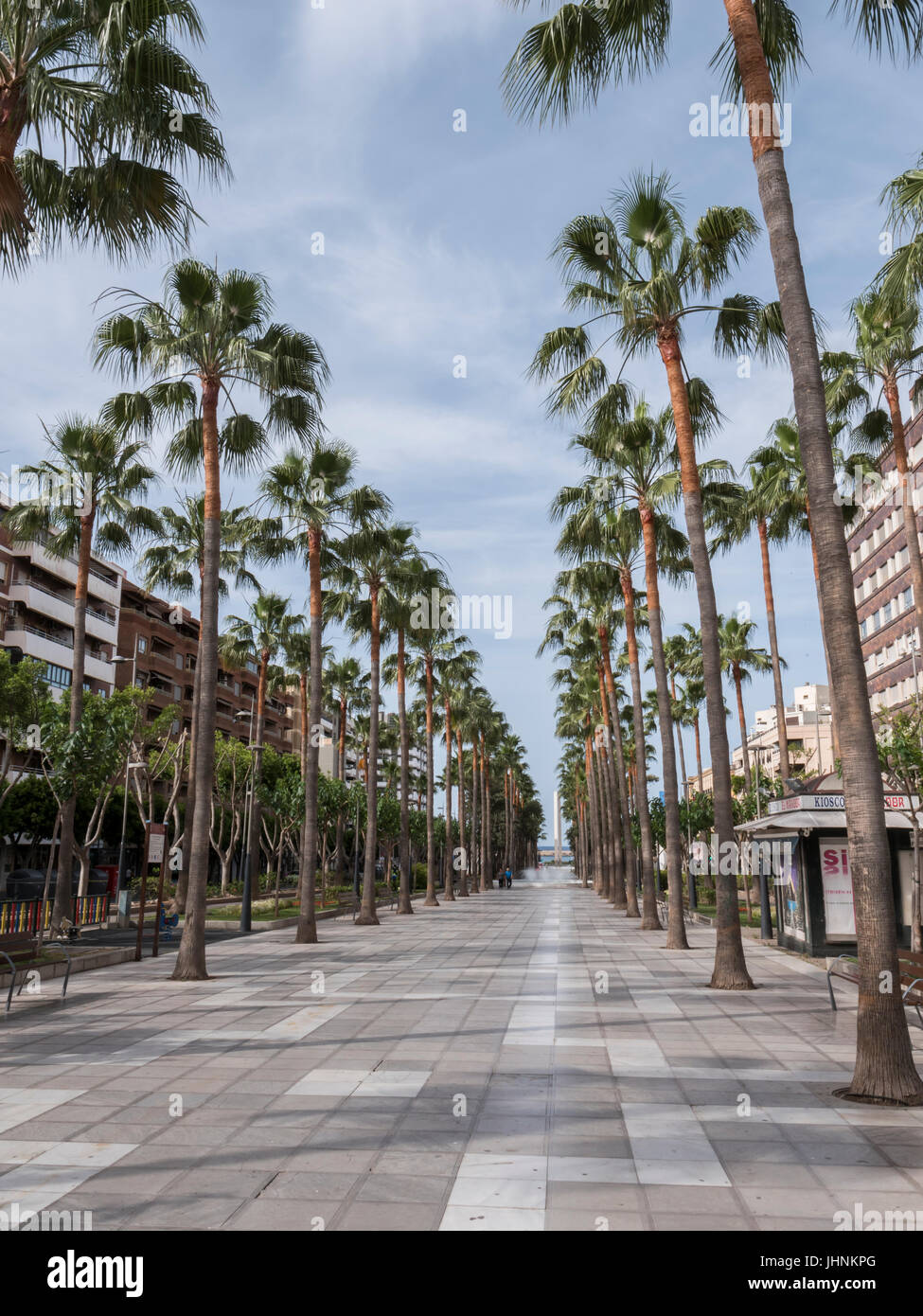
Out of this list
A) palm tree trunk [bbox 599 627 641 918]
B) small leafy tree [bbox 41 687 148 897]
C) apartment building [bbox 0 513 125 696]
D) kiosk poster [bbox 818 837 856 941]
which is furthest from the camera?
apartment building [bbox 0 513 125 696]

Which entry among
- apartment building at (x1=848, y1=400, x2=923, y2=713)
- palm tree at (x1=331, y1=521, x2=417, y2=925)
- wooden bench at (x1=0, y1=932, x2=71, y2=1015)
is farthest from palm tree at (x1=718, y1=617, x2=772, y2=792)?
wooden bench at (x1=0, y1=932, x2=71, y2=1015)

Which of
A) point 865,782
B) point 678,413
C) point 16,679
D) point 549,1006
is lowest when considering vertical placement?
point 549,1006

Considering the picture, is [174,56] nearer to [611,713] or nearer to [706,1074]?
[706,1074]

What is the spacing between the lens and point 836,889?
60.0 feet

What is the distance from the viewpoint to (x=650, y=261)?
56.8ft

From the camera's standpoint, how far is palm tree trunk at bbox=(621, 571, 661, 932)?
27234 mm

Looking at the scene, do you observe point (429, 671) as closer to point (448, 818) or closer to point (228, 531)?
point (448, 818)

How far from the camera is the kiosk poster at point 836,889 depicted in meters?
18.2

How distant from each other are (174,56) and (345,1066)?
9662mm

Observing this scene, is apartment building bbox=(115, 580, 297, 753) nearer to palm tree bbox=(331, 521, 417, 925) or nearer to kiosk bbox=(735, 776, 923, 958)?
palm tree bbox=(331, 521, 417, 925)

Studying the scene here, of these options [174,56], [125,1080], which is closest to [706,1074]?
[125,1080]

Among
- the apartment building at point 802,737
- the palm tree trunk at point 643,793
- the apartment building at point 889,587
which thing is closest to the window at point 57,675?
the palm tree trunk at point 643,793

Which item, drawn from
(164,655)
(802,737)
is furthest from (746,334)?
(802,737)

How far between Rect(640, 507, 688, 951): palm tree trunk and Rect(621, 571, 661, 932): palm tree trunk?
3.46 meters
